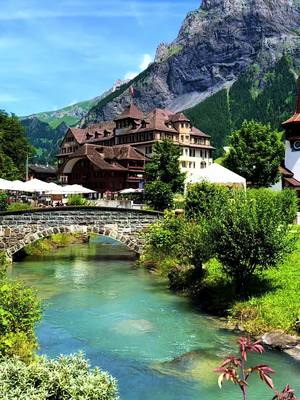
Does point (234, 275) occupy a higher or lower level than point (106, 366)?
higher

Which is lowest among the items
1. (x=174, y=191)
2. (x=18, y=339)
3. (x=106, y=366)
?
(x=106, y=366)

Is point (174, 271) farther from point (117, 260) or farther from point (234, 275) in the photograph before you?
point (117, 260)

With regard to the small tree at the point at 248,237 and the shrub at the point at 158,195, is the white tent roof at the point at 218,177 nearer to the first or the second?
the shrub at the point at 158,195

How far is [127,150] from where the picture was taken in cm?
9481

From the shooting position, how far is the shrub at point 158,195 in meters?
55.0

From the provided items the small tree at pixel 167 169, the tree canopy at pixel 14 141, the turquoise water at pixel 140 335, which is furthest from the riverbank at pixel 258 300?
the tree canopy at pixel 14 141

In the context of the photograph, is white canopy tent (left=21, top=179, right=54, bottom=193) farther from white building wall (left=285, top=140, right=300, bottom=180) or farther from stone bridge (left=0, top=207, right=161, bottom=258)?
white building wall (left=285, top=140, right=300, bottom=180)

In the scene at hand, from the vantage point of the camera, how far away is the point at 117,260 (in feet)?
131

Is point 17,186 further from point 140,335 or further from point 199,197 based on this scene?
point 140,335

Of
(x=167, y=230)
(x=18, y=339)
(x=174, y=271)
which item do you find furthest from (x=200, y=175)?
(x=18, y=339)

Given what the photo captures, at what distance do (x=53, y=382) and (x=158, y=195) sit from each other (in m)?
45.9

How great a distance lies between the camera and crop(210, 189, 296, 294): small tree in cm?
2145

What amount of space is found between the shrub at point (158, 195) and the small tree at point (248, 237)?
31.6 m

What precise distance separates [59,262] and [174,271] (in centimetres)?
1288
